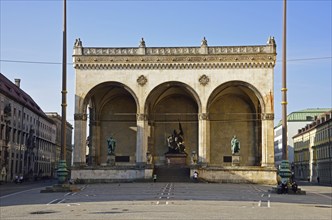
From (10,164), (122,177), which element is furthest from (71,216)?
(10,164)

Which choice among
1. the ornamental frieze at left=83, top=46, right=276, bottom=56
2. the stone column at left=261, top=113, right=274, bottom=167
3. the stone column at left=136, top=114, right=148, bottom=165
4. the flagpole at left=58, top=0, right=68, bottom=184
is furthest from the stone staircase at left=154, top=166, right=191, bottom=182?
the flagpole at left=58, top=0, right=68, bottom=184

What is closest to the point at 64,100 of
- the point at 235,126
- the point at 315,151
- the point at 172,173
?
the point at 172,173

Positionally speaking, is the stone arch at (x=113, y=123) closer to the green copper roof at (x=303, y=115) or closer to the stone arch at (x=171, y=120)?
the stone arch at (x=171, y=120)

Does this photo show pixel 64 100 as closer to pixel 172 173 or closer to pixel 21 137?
pixel 172 173

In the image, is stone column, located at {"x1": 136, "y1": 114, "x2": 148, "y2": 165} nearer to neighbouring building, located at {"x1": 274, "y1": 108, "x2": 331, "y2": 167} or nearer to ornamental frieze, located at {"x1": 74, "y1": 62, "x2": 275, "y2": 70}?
ornamental frieze, located at {"x1": 74, "y1": 62, "x2": 275, "y2": 70}

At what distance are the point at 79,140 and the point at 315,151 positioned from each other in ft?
161

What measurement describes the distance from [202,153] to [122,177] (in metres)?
8.48

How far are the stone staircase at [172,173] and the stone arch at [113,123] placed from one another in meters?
5.55

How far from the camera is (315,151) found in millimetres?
86750

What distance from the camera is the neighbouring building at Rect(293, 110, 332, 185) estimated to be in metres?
75.5

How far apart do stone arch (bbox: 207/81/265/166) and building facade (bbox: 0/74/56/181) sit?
24.3 meters

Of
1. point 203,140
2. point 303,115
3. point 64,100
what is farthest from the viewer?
point 303,115

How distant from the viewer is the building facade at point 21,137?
5949 centimetres

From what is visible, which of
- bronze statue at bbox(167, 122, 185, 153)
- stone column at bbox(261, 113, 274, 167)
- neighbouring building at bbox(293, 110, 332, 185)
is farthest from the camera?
neighbouring building at bbox(293, 110, 332, 185)
